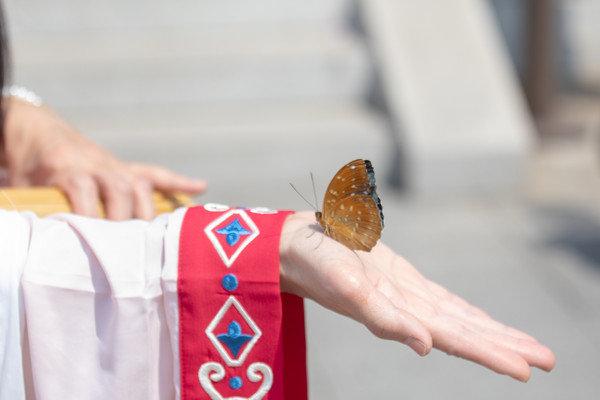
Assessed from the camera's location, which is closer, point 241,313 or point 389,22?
point 241,313

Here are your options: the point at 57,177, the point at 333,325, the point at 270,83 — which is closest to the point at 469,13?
the point at 270,83

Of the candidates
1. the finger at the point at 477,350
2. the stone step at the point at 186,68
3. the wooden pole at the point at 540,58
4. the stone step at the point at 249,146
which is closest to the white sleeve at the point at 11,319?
the finger at the point at 477,350

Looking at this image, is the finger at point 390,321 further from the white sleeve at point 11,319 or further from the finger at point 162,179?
the finger at point 162,179

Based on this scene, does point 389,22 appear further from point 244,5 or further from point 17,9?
point 17,9

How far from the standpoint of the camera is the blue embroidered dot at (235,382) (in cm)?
132

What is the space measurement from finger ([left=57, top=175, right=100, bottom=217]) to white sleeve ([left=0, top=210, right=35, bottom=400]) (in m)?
0.30

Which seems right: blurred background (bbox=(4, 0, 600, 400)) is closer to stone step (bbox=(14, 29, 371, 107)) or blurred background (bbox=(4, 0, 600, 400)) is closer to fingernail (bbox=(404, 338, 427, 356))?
stone step (bbox=(14, 29, 371, 107))

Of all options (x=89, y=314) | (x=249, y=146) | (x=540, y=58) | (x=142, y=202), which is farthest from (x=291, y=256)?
(x=540, y=58)

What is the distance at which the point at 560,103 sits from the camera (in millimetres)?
6723

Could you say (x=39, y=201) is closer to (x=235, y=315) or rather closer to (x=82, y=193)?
(x=82, y=193)

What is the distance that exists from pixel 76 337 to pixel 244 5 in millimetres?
5244

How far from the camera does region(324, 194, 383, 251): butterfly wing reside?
1.28 meters

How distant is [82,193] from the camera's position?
5.26 ft

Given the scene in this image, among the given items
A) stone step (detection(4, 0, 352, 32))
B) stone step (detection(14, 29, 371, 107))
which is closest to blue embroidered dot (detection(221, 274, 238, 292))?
stone step (detection(14, 29, 371, 107))
